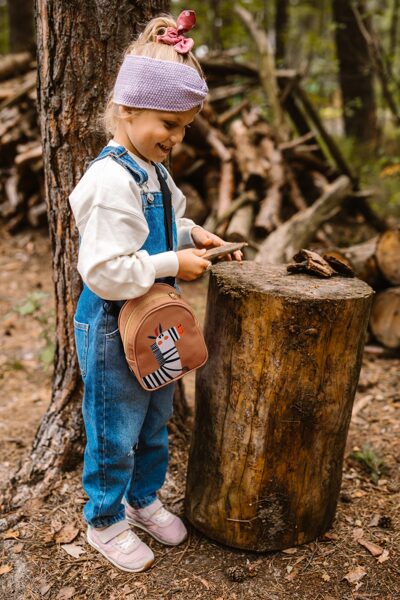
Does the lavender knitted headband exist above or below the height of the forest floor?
above

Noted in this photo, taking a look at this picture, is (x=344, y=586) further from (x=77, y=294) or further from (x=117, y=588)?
(x=77, y=294)

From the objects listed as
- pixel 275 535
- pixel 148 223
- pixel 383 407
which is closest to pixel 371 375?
pixel 383 407

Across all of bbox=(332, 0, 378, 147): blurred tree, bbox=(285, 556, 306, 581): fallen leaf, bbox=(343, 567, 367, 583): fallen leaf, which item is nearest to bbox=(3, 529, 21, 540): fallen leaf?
bbox=(285, 556, 306, 581): fallen leaf

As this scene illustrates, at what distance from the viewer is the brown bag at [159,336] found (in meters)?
1.99

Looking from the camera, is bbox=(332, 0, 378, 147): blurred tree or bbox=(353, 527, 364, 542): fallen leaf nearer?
bbox=(353, 527, 364, 542): fallen leaf

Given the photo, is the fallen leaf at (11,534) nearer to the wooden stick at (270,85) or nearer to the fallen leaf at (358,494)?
A: the fallen leaf at (358,494)

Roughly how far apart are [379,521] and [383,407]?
1304mm

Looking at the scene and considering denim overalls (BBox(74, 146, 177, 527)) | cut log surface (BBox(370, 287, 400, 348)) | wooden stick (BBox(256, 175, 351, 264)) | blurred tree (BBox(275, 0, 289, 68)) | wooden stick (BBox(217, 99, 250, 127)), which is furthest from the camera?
blurred tree (BBox(275, 0, 289, 68))

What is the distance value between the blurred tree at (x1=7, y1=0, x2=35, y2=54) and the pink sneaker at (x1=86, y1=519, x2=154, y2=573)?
8639 mm

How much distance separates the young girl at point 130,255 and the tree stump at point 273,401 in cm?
24

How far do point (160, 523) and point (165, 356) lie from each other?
1.02m

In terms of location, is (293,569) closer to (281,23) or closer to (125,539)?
(125,539)

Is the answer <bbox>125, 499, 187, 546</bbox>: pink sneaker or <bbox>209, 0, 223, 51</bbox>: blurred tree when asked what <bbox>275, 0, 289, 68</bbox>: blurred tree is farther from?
<bbox>125, 499, 187, 546</bbox>: pink sneaker

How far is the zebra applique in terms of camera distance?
204cm
